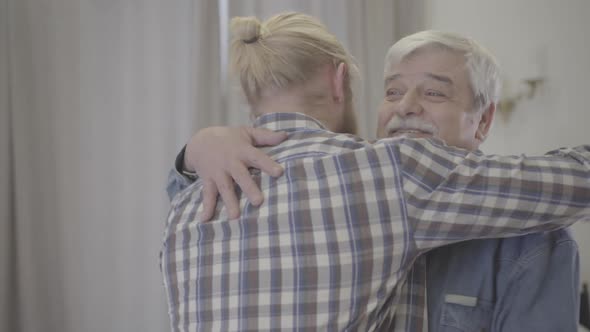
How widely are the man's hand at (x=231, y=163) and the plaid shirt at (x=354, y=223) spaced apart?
2cm

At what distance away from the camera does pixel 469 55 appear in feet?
3.90

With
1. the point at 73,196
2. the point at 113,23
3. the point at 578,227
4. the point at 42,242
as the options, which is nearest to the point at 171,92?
the point at 113,23

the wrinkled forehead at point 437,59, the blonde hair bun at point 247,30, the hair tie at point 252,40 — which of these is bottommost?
the wrinkled forehead at point 437,59

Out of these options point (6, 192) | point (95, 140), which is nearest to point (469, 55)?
point (95, 140)

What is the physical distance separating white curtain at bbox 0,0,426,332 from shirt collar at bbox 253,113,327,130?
4.46ft

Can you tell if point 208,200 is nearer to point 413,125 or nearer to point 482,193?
point 482,193

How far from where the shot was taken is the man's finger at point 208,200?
0.82 meters

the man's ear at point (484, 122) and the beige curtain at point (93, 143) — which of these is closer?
the man's ear at point (484, 122)

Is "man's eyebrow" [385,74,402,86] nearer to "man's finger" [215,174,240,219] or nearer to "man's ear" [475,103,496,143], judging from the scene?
"man's ear" [475,103,496,143]

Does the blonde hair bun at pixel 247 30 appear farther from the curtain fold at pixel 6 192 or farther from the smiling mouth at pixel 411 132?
the curtain fold at pixel 6 192

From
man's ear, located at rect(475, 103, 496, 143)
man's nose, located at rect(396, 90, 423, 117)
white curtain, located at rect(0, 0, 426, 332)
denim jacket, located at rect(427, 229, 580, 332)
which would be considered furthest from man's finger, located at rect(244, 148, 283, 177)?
white curtain, located at rect(0, 0, 426, 332)

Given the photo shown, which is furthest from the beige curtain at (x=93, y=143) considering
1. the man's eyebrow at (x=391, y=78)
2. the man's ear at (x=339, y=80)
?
the man's ear at (x=339, y=80)

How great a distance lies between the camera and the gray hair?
1.18m

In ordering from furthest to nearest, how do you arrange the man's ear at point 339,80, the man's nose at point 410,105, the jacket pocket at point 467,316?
the man's nose at point 410,105 → the man's ear at point 339,80 → the jacket pocket at point 467,316
